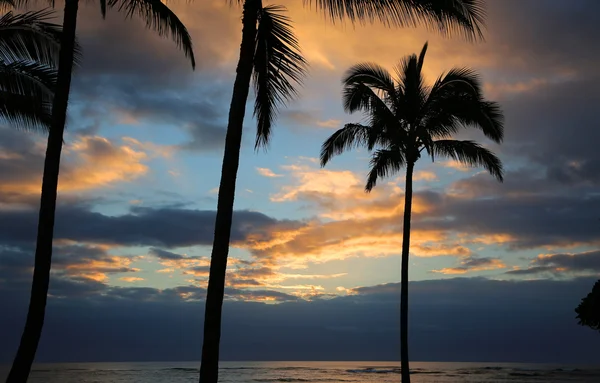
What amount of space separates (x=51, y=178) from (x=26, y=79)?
5.48 m

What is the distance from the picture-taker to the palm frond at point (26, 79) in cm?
1545

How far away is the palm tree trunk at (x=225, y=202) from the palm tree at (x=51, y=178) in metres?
3.36

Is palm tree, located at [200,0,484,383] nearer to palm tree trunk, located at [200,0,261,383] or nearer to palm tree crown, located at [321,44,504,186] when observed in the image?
palm tree trunk, located at [200,0,261,383]

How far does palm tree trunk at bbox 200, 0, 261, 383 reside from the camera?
8523mm

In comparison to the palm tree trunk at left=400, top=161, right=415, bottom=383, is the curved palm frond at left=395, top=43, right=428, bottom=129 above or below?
above

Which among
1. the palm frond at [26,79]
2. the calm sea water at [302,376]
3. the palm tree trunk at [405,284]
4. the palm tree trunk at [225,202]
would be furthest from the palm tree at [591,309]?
the calm sea water at [302,376]

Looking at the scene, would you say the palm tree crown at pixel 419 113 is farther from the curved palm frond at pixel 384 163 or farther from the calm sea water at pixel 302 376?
the calm sea water at pixel 302 376

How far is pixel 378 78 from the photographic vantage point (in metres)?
22.2

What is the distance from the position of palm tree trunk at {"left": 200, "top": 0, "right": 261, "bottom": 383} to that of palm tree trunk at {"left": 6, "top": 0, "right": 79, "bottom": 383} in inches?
153

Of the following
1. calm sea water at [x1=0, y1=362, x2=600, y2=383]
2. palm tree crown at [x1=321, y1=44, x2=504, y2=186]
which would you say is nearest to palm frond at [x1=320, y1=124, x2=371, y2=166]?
palm tree crown at [x1=321, y1=44, x2=504, y2=186]

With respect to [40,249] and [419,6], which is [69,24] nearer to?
[40,249]

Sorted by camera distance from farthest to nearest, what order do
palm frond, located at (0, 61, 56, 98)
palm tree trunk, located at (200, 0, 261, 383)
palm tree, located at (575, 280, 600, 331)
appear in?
palm tree, located at (575, 280, 600, 331), palm frond, located at (0, 61, 56, 98), palm tree trunk, located at (200, 0, 261, 383)

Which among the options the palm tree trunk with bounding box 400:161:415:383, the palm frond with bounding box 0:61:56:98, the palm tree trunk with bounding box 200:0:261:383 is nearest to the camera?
the palm tree trunk with bounding box 200:0:261:383

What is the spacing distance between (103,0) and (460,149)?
13.4 metres
